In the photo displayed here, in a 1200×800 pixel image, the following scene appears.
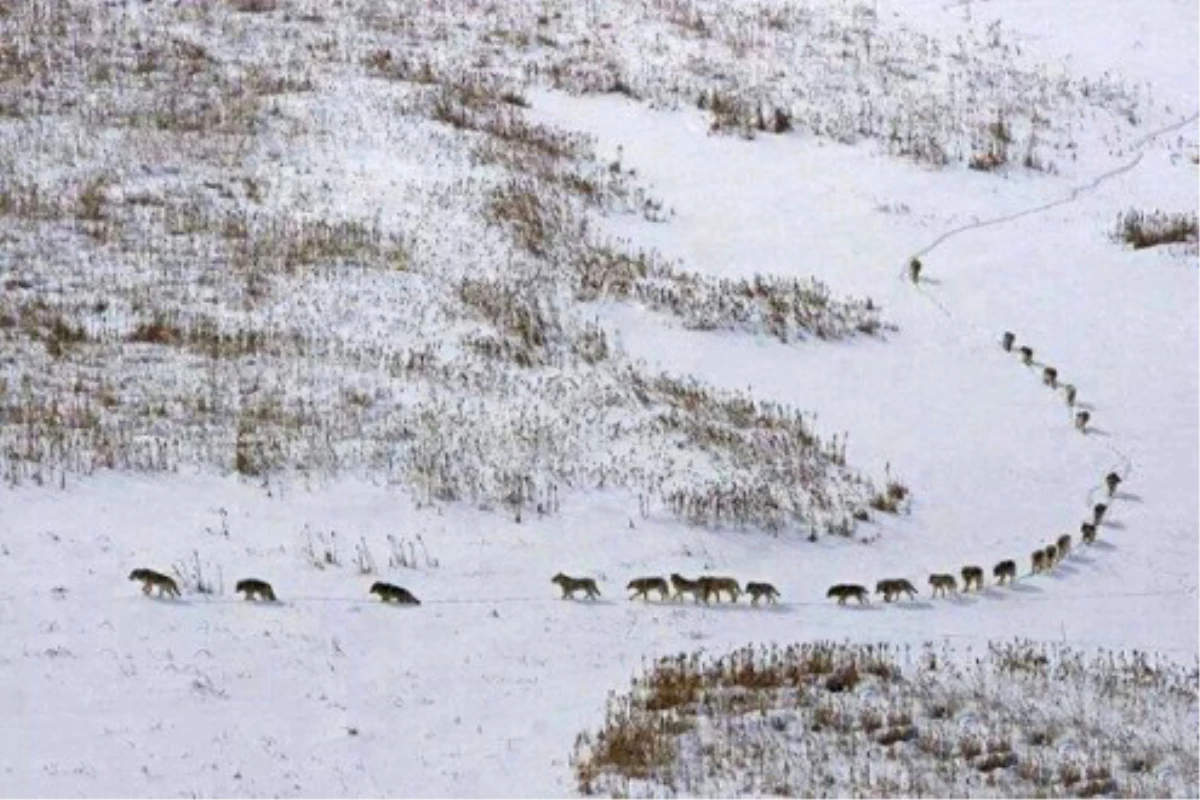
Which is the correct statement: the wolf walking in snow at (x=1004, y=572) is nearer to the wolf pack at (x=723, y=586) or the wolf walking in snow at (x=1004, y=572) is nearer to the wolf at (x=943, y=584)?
the wolf pack at (x=723, y=586)

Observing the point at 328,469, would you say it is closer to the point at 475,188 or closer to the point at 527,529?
the point at 527,529

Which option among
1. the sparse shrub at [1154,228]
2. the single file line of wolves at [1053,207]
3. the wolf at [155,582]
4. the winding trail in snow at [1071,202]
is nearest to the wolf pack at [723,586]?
the wolf at [155,582]

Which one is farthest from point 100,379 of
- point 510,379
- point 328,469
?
point 510,379

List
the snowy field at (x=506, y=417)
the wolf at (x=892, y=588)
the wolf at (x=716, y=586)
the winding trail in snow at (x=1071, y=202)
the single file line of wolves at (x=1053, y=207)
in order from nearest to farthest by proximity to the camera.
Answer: the snowy field at (x=506, y=417) < the wolf at (x=716, y=586) < the wolf at (x=892, y=588) < the single file line of wolves at (x=1053, y=207) < the winding trail in snow at (x=1071, y=202)

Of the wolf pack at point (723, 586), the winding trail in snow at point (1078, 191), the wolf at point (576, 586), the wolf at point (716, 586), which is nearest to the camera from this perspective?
the wolf pack at point (723, 586)

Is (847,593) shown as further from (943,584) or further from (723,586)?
(723,586)

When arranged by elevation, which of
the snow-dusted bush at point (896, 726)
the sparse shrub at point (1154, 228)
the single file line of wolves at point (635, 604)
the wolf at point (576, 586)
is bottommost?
the single file line of wolves at point (635, 604)

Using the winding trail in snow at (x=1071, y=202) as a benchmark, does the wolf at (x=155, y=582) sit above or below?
below

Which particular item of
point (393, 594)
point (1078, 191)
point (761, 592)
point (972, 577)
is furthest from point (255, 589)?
point (1078, 191)
